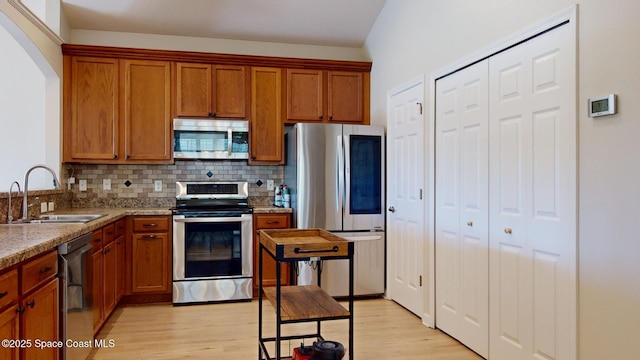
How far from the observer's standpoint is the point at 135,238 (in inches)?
168

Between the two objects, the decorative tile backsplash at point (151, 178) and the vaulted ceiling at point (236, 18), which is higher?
Answer: the vaulted ceiling at point (236, 18)

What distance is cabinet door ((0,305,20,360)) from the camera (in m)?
1.77

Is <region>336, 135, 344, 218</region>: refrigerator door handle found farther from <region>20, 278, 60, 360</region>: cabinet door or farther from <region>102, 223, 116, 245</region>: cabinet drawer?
<region>20, 278, 60, 360</region>: cabinet door

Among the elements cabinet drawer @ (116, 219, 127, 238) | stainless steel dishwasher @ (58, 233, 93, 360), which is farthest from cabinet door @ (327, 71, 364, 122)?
stainless steel dishwasher @ (58, 233, 93, 360)

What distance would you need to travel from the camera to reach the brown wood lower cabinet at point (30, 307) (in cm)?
182

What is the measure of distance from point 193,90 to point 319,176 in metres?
1.60

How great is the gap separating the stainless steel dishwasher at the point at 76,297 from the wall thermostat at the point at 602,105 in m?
2.80

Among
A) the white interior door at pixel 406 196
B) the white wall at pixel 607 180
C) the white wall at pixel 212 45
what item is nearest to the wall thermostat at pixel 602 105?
the white wall at pixel 607 180

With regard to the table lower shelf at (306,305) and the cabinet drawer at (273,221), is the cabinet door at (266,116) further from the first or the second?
the table lower shelf at (306,305)

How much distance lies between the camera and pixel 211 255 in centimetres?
440

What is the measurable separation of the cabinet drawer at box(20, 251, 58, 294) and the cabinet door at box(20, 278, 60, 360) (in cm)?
4

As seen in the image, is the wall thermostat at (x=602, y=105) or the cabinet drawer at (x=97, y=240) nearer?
the wall thermostat at (x=602, y=105)

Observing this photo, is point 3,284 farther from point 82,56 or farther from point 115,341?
point 82,56

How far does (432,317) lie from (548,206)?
163 centimetres
